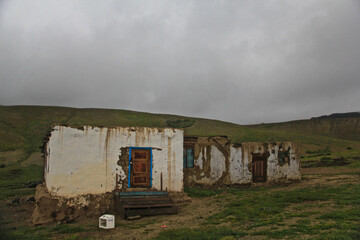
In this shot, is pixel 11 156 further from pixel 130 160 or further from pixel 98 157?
pixel 130 160

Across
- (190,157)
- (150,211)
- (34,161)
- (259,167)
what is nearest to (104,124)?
(34,161)

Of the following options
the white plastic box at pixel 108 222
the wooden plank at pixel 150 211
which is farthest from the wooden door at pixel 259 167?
the white plastic box at pixel 108 222

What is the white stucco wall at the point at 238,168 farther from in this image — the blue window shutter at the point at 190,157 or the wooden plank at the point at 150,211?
the wooden plank at the point at 150,211

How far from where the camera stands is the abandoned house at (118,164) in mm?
11695

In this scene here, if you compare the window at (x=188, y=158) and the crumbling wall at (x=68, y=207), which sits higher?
the window at (x=188, y=158)

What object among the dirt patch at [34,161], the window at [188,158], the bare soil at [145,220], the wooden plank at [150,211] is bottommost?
the bare soil at [145,220]

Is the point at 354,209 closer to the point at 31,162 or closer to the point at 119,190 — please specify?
the point at 119,190

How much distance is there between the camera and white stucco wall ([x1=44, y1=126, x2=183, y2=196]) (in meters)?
11.7

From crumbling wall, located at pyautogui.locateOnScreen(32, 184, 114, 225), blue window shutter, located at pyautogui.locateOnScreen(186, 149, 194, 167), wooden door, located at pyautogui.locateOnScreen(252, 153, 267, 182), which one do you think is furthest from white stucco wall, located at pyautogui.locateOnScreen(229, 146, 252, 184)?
crumbling wall, located at pyautogui.locateOnScreen(32, 184, 114, 225)

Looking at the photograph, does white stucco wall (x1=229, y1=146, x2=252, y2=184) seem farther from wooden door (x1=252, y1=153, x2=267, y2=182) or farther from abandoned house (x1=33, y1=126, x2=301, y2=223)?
abandoned house (x1=33, y1=126, x2=301, y2=223)

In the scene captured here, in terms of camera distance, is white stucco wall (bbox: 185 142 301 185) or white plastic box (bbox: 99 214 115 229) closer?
white plastic box (bbox: 99 214 115 229)

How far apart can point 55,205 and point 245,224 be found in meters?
7.29

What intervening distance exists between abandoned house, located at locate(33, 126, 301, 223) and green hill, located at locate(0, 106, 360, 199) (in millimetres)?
7310

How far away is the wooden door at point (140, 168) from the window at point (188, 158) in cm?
305
